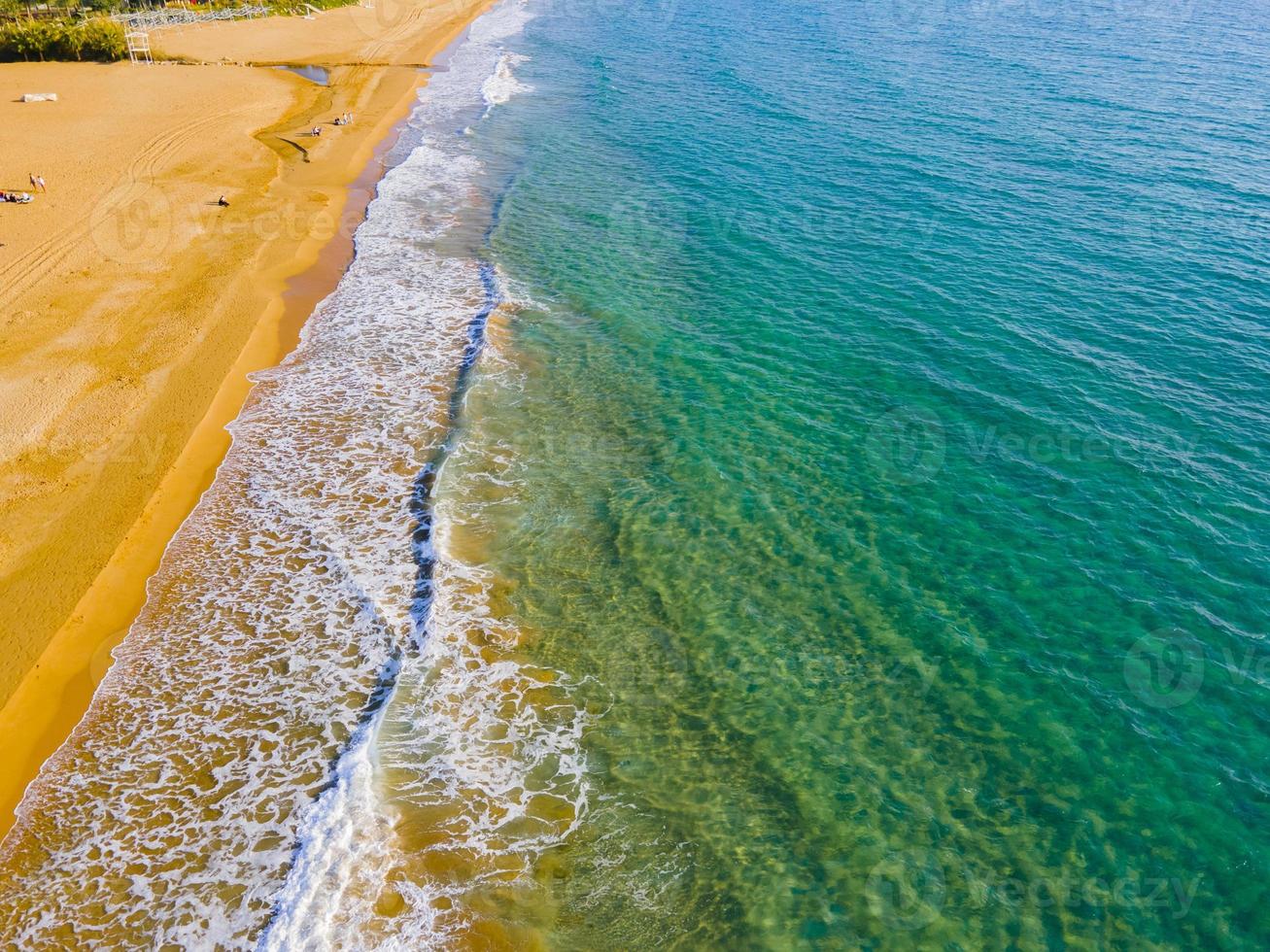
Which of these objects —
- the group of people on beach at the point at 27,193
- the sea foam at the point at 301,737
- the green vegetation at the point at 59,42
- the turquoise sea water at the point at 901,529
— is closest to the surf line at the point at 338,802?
the sea foam at the point at 301,737

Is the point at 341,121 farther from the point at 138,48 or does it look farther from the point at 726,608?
the point at 726,608

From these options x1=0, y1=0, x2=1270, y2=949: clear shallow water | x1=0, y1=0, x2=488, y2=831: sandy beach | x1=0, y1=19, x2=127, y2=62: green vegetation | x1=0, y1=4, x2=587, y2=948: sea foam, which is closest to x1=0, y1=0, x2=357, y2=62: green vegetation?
x1=0, y1=19, x2=127, y2=62: green vegetation

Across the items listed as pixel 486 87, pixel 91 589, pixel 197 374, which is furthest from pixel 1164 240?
pixel 486 87

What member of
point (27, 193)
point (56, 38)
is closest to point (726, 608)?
point (27, 193)

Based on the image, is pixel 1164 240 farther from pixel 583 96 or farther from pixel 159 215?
pixel 159 215

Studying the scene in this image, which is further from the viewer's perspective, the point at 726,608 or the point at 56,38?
the point at 56,38

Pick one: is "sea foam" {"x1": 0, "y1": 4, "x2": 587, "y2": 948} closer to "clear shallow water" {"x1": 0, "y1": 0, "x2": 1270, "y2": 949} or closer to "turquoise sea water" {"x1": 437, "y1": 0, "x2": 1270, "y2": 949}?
"clear shallow water" {"x1": 0, "y1": 0, "x2": 1270, "y2": 949}
